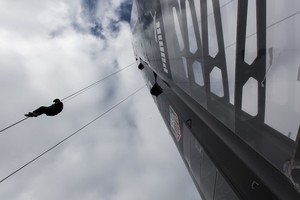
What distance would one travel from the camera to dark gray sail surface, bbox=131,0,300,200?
7.68 feet

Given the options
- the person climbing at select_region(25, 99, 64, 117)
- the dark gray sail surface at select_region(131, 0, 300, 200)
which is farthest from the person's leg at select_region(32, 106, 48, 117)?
the dark gray sail surface at select_region(131, 0, 300, 200)

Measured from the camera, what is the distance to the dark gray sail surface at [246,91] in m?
2.34

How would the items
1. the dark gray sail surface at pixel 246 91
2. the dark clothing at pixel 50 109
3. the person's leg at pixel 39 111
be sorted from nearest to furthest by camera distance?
the dark gray sail surface at pixel 246 91 < the person's leg at pixel 39 111 < the dark clothing at pixel 50 109

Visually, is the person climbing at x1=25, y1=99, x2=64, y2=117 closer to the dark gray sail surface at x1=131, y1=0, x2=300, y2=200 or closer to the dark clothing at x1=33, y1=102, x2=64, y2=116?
the dark clothing at x1=33, y1=102, x2=64, y2=116

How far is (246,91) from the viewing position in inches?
125

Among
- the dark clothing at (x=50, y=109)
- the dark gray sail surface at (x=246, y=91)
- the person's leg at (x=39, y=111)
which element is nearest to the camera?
the dark gray sail surface at (x=246, y=91)

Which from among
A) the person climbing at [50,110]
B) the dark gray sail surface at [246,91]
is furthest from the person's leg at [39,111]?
the dark gray sail surface at [246,91]

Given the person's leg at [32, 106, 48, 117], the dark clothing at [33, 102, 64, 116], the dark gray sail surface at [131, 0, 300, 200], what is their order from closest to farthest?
the dark gray sail surface at [131, 0, 300, 200] < the person's leg at [32, 106, 48, 117] < the dark clothing at [33, 102, 64, 116]

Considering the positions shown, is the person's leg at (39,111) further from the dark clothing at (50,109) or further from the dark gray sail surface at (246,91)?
the dark gray sail surface at (246,91)

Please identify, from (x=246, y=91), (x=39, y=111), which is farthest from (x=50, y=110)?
(x=246, y=91)

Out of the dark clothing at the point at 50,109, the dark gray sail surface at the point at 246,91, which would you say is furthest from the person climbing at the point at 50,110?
the dark gray sail surface at the point at 246,91

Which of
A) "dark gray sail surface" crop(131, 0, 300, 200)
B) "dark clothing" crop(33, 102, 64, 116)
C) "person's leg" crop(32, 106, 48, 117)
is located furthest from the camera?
"dark clothing" crop(33, 102, 64, 116)

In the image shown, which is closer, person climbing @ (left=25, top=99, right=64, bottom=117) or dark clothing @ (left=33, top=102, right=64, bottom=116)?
person climbing @ (left=25, top=99, right=64, bottom=117)

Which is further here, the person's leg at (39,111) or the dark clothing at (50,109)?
the dark clothing at (50,109)
